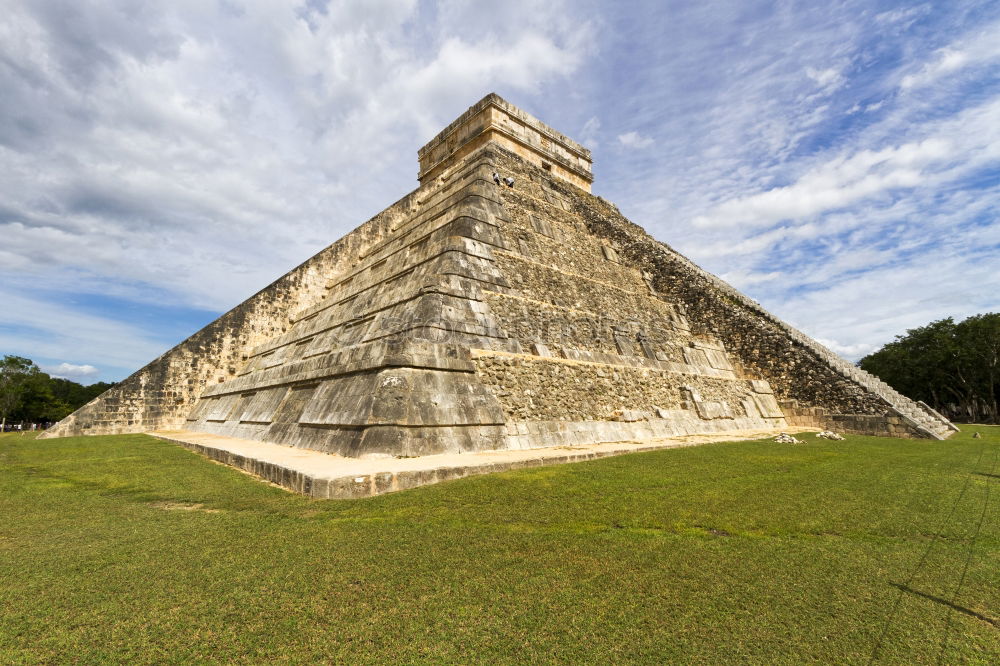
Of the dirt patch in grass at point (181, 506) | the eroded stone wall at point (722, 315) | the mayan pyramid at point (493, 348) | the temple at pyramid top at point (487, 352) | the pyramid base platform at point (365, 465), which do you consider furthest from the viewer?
the eroded stone wall at point (722, 315)

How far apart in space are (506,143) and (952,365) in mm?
32797

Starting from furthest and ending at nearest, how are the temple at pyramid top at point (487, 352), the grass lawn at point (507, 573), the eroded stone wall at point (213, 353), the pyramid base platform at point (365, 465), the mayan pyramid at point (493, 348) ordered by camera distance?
the eroded stone wall at point (213, 353)
the mayan pyramid at point (493, 348)
the temple at pyramid top at point (487, 352)
the pyramid base platform at point (365, 465)
the grass lawn at point (507, 573)

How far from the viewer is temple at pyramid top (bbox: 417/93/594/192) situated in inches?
705

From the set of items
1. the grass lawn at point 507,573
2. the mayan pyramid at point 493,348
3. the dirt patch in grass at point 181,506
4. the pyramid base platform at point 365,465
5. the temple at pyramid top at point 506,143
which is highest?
the temple at pyramid top at point 506,143

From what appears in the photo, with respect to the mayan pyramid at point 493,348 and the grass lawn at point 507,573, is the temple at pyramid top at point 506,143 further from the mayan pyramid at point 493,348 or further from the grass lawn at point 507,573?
the grass lawn at point 507,573

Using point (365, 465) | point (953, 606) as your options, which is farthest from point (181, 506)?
point (953, 606)

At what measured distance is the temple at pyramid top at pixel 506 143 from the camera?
17.9 meters

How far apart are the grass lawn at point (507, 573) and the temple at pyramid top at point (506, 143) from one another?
1610cm

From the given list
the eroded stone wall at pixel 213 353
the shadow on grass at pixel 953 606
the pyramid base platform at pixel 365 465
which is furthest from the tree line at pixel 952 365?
the shadow on grass at pixel 953 606

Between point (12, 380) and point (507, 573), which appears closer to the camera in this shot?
point (507, 573)

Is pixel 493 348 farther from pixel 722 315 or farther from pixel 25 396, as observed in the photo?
pixel 25 396

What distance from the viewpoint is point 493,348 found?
8.68 meters

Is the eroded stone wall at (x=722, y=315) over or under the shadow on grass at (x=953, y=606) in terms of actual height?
over

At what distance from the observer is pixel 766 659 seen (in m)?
1.91
